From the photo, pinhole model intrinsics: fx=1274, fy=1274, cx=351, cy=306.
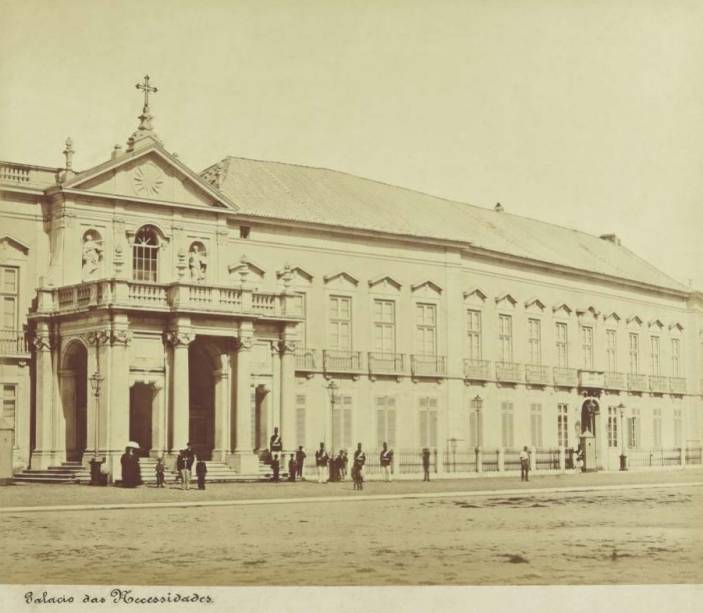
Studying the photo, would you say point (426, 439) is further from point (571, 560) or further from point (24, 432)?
point (571, 560)

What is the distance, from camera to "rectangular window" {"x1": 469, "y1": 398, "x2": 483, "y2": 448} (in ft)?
156

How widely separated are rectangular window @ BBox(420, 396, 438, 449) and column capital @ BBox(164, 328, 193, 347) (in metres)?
13.0

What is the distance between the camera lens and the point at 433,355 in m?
46.4

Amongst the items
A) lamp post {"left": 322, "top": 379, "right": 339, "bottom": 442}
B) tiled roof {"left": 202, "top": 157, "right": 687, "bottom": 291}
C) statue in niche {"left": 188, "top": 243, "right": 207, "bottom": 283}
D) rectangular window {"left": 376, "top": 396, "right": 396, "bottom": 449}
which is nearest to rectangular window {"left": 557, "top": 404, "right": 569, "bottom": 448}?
tiled roof {"left": 202, "top": 157, "right": 687, "bottom": 291}

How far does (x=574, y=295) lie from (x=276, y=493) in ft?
81.3

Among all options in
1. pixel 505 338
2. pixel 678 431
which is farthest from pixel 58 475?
pixel 678 431

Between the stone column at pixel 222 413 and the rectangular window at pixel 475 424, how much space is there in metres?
13.6

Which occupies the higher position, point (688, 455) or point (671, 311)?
point (671, 311)

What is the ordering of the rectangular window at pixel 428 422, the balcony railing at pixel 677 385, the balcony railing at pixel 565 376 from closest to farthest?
the rectangular window at pixel 428 422, the balcony railing at pixel 565 376, the balcony railing at pixel 677 385

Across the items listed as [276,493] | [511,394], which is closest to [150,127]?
[276,493]

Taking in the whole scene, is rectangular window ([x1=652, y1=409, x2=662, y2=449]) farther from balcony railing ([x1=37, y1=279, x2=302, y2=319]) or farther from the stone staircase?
the stone staircase

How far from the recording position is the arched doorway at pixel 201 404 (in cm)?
3828

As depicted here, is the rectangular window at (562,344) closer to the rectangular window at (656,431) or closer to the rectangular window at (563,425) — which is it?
the rectangular window at (563,425)

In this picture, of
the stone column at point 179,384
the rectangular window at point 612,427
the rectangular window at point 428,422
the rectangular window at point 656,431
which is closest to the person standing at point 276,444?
the stone column at point 179,384
